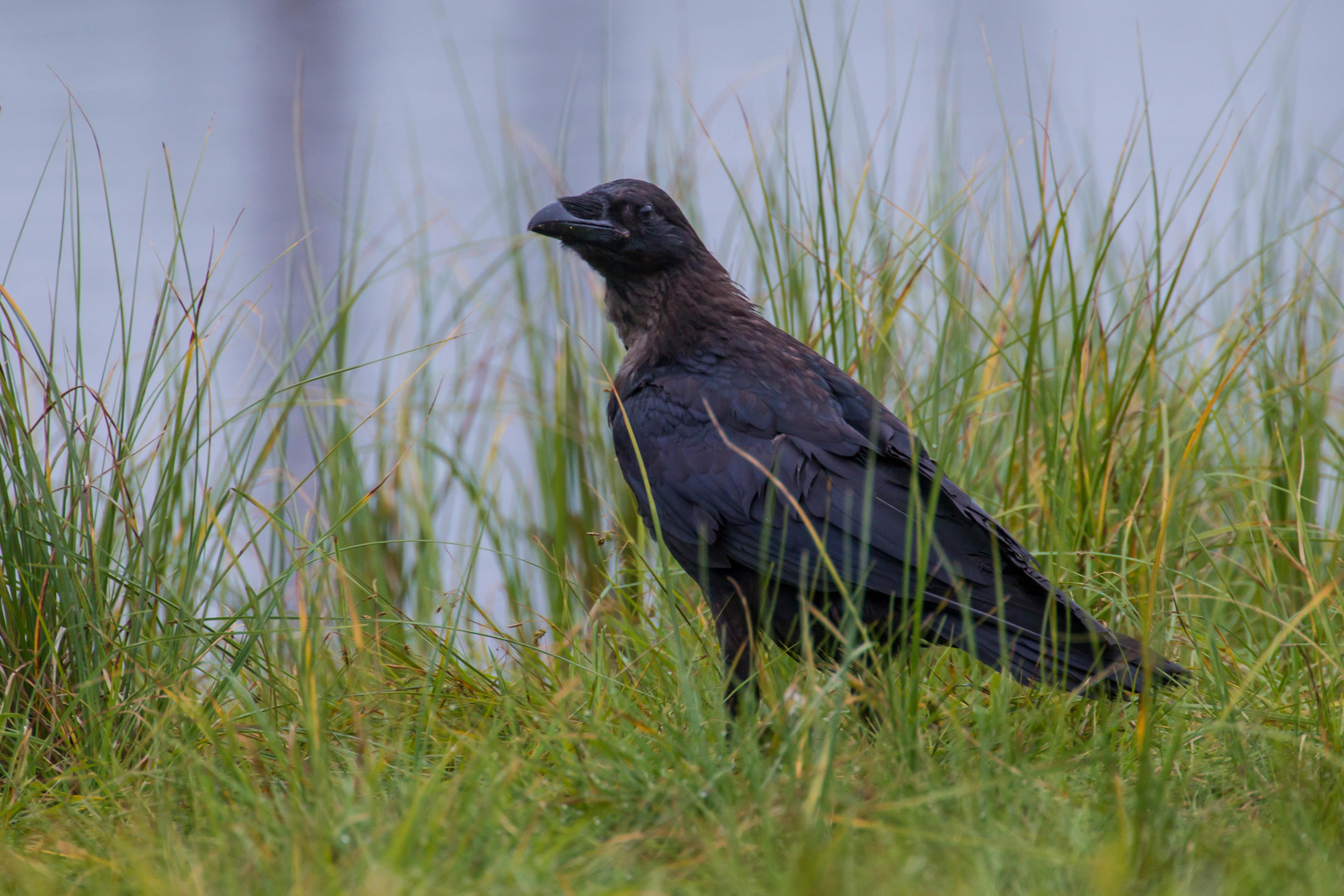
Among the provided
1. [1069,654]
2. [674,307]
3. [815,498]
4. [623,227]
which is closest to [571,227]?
[623,227]

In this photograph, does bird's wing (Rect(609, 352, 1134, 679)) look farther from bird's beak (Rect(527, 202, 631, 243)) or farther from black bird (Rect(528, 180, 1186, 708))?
bird's beak (Rect(527, 202, 631, 243))

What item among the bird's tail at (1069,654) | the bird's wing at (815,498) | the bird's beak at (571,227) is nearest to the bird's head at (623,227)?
the bird's beak at (571,227)

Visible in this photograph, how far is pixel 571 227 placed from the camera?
3.21 m

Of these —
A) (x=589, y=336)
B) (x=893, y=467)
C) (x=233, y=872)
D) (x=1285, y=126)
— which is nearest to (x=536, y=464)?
(x=589, y=336)

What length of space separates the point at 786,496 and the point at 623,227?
1.06 m

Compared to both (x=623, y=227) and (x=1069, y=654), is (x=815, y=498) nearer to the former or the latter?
(x=1069, y=654)

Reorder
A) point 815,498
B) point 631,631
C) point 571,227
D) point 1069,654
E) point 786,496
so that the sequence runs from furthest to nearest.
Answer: point 571,227
point 631,631
point 815,498
point 786,496
point 1069,654

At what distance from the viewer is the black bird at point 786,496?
244cm

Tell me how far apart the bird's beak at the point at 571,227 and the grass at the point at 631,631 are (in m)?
0.55

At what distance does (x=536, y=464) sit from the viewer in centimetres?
419

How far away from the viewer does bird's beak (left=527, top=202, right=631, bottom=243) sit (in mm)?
3205

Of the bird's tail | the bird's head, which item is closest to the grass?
the bird's tail

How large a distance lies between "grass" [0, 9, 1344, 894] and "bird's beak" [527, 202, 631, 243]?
1.82 feet

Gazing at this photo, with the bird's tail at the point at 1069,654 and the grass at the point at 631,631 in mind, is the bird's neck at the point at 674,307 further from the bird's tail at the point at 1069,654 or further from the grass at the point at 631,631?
the bird's tail at the point at 1069,654
